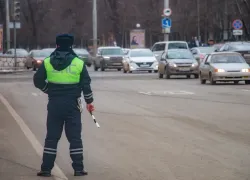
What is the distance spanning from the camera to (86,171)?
1019 centimetres

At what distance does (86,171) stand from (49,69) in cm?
135

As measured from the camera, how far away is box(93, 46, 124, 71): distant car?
53.7 meters

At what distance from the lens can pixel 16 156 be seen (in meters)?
11.8

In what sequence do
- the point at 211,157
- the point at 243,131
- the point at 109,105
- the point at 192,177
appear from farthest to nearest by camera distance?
the point at 109,105 < the point at 243,131 < the point at 211,157 < the point at 192,177

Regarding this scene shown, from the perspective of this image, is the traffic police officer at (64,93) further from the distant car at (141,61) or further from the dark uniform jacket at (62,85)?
the distant car at (141,61)

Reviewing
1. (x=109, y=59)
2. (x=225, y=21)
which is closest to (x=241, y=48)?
(x=109, y=59)

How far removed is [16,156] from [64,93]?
2.42 m

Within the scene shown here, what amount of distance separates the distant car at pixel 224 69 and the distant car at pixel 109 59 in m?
20.9

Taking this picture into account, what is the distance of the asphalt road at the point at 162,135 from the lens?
10.3 metres

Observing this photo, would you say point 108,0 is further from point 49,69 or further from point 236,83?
point 49,69

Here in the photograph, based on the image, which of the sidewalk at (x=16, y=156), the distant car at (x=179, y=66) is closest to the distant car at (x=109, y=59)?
the distant car at (x=179, y=66)

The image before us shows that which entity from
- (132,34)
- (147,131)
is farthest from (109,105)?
(132,34)

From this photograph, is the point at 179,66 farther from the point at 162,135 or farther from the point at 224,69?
the point at 162,135

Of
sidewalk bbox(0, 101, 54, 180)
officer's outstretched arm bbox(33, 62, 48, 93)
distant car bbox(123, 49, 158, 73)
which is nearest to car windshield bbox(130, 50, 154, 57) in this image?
distant car bbox(123, 49, 158, 73)
